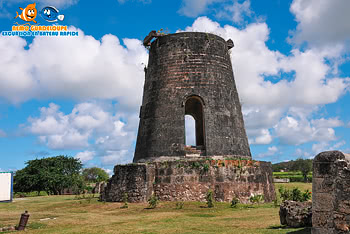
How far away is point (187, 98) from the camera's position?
16062 millimetres

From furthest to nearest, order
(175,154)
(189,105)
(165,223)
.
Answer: (189,105) → (175,154) → (165,223)

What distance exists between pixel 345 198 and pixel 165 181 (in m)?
9.74

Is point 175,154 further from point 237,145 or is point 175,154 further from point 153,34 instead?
point 153,34

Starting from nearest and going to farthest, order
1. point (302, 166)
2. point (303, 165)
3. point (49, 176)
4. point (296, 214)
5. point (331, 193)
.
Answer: point (331, 193) < point (296, 214) < point (49, 176) < point (303, 165) < point (302, 166)

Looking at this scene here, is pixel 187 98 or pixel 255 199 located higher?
pixel 187 98

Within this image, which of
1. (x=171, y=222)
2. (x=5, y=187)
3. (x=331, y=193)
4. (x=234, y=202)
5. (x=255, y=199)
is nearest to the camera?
(x=331, y=193)

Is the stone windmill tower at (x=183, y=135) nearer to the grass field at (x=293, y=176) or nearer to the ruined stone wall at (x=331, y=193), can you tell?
the ruined stone wall at (x=331, y=193)

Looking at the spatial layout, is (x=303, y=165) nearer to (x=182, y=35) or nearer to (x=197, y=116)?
(x=197, y=116)

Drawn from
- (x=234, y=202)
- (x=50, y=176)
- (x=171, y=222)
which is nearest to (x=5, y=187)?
(x=50, y=176)

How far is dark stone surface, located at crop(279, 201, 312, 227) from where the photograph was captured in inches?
299

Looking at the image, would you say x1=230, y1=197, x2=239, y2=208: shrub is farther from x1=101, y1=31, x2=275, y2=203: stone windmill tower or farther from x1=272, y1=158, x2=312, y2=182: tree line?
x1=272, y1=158, x2=312, y2=182: tree line

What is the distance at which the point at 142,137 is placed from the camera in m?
16.8

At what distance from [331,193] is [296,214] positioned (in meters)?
2.63

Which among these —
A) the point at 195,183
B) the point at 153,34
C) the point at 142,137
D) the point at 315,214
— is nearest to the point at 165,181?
the point at 195,183
